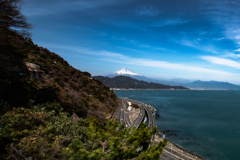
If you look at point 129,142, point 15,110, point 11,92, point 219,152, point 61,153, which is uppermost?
point 11,92

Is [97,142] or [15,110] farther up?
[15,110]

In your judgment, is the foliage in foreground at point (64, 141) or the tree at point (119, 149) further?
the foliage in foreground at point (64, 141)

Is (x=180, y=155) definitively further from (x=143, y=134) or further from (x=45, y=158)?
(x=45, y=158)

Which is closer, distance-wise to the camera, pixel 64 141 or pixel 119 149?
pixel 119 149

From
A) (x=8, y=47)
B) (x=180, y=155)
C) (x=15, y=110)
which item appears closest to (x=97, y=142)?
(x=15, y=110)

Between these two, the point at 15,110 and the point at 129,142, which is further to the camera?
the point at 15,110

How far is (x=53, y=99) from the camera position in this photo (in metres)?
14.4

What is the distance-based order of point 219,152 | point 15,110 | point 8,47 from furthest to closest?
point 219,152
point 8,47
point 15,110

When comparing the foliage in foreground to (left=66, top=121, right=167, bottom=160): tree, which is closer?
(left=66, top=121, right=167, bottom=160): tree

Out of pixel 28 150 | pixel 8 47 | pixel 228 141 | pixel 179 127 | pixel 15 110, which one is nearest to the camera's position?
pixel 28 150

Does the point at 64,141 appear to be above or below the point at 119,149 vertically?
below

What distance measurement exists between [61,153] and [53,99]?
8.22m

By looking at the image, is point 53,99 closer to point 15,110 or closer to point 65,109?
point 65,109

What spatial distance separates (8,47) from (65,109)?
9.51 m
